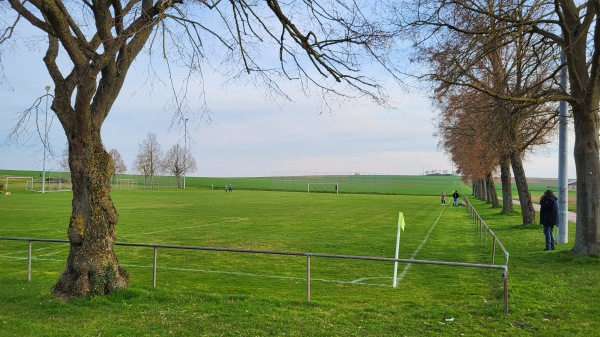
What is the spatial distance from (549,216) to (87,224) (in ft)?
42.4

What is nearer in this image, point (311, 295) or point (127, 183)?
point (311, 295)

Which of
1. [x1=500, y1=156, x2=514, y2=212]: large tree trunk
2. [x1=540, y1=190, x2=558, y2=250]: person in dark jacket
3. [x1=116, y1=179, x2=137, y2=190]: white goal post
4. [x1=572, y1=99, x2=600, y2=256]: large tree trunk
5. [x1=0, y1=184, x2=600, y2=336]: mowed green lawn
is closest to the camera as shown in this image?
[x1=0, y1=184, x2=600, y2=336]: mowed green lawn

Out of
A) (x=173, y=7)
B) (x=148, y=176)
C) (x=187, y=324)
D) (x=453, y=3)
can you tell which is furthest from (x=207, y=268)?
(x=148, y=176)

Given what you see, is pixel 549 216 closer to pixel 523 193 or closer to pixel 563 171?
pixel 563 171

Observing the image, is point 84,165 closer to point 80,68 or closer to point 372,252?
point 80,68

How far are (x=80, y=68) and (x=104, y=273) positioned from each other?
314 centimetres

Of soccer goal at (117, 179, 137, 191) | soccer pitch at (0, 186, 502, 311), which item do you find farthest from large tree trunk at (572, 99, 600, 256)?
soccer goal at (117, 179, 137, 191)

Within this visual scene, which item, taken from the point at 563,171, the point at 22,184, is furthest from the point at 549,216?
the point at 22,184

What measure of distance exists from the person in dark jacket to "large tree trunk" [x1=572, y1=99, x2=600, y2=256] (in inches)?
79.4

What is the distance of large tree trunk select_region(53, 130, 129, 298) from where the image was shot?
8008 mm

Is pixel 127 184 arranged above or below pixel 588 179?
below

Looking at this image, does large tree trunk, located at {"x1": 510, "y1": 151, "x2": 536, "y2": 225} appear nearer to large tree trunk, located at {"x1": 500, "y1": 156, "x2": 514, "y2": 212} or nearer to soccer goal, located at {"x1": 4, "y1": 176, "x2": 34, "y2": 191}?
large tree trunk, located at {"x1": 500, "y1": 156, "x2": 514, "y2": 212}

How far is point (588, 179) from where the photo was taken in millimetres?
13234

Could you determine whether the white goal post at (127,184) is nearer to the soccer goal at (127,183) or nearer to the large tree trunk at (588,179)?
the soccer goal at (127,183)
